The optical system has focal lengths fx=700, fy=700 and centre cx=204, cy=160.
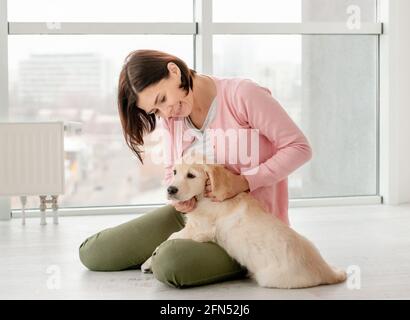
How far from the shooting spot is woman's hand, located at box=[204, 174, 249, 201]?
2098 mm

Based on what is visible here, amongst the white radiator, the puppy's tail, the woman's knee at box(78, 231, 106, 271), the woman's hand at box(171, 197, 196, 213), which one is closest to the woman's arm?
the woman's hand at box(171, 197, 196, 213)

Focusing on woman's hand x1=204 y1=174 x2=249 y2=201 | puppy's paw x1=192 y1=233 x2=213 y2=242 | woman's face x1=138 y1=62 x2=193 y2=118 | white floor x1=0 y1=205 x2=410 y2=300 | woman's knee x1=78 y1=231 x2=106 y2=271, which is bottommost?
white floor x1=0 y1=205 x2=410 y2=300

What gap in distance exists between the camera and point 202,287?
2092mm

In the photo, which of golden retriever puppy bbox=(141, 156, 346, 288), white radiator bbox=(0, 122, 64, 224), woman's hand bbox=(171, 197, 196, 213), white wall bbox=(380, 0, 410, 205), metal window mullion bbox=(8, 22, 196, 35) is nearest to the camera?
golden retriever puppy bbox=(141, 156, 346, 288)

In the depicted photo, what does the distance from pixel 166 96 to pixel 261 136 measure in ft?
1.07

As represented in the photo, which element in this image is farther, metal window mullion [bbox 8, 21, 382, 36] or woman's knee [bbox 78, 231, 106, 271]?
metal window mullion [bbox 8, 21, 382, 36]

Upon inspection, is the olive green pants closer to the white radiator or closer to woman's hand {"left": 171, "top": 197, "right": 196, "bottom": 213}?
woman's hand {"left": 171, "top": 197, "right": 196, "bottom": 213}

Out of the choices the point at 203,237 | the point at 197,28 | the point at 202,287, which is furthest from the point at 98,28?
the point at 202,287

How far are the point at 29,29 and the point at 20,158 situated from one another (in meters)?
0.69

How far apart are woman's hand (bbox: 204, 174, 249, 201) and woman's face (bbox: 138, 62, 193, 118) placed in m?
0.25

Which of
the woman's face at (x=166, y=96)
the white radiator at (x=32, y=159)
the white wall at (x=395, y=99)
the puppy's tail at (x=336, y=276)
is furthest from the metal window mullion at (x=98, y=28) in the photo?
the puppy's tail at (x=336, y=276)
